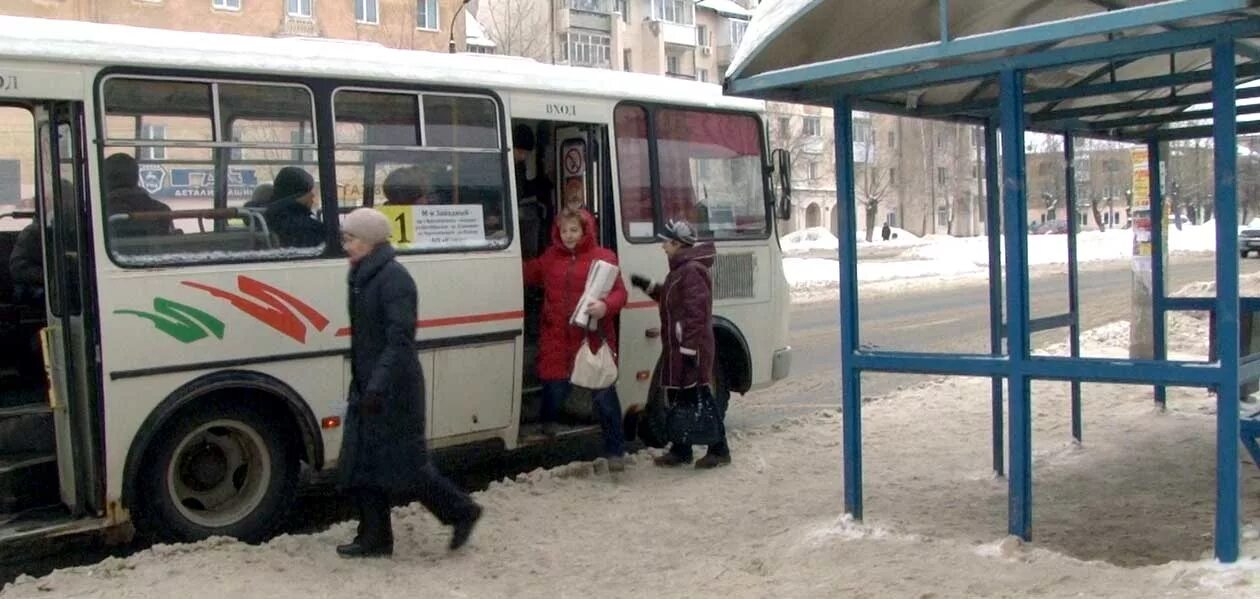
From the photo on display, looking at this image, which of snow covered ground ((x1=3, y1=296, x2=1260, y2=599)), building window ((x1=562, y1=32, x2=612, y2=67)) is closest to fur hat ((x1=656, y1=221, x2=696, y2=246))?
snow covered ground ((x1=3, y1=296, x2=1260, y2=599))

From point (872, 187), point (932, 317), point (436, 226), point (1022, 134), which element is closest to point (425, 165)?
point (436, 226)

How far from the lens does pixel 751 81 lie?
6.42 meters

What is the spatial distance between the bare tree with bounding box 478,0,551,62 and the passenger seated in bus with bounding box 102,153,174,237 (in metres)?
30.6

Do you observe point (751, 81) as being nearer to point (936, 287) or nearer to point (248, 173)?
point (248, 173)

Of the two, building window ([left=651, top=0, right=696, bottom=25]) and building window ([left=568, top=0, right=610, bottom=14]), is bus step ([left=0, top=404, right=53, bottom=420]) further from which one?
building window ([left=651, top=0, right=696, bottom=25])

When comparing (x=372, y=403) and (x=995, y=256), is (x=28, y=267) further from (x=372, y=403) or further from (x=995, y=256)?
(x=995, y=256)

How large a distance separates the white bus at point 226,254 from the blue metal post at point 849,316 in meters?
2.44

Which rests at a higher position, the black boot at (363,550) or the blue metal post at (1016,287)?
the blue metal post at (1016,287)

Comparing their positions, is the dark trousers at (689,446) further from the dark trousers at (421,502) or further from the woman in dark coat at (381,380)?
the woman in dark coat at (381,380)

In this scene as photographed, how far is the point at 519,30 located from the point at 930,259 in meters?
16.1

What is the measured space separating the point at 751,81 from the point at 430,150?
88.3 inches

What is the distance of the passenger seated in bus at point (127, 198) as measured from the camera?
6.29m

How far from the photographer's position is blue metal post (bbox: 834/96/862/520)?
6.36 meters

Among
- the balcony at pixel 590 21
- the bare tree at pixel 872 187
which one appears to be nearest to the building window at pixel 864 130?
the bare tree at pixel 872 187
